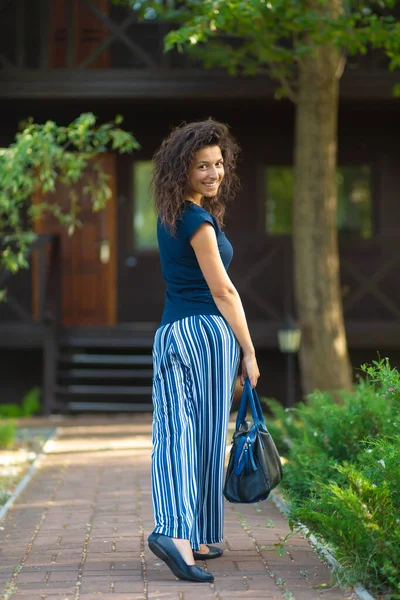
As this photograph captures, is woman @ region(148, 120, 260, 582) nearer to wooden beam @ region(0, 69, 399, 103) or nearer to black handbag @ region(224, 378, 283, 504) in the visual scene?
black handbag @ region(224, 378, 283, 504)

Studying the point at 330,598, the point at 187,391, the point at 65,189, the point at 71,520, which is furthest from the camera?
the point at 65,189

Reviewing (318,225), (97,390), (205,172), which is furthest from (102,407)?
(205,172)

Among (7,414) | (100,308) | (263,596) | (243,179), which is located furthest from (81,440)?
(263,596)

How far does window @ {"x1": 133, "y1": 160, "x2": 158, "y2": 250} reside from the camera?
14.0 meters

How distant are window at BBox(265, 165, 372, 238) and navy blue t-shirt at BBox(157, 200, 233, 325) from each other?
9.69 metres

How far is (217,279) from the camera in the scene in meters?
A: 4.29

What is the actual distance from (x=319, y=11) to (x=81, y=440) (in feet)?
16.1

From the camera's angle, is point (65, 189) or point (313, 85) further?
point (65, 189)

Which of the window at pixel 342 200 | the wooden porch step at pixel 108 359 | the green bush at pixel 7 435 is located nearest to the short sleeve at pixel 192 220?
the green bush at pixel 7 435

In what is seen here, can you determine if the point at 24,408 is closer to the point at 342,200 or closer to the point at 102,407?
the point at 102,407

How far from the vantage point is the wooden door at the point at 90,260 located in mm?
13930

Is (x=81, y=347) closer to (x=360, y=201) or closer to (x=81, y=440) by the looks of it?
(x=81, y=440)

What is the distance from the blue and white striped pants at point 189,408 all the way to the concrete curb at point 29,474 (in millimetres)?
1966

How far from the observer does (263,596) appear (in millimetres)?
4027
